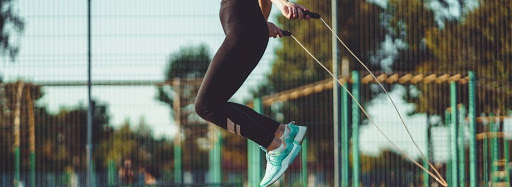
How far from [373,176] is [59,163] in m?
3.30

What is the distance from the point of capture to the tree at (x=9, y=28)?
916cm

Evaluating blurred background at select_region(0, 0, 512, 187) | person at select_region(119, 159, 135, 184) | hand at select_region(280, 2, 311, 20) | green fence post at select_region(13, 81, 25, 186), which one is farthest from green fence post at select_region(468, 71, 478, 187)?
hand at select_region(280, 2, 311, 20)

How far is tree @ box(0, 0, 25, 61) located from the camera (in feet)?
30.0

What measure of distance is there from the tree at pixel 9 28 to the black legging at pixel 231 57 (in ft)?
18.2

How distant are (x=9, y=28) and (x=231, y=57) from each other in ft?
20.1

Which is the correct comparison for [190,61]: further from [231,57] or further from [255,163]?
[231,57]

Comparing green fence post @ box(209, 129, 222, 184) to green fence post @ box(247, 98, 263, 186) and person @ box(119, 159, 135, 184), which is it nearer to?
green fence post @ box(247, 98, 263, 186)

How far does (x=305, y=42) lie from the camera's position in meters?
11.7

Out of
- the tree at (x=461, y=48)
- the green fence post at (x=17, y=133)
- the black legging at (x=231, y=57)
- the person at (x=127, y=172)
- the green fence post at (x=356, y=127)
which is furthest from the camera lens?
the person at (x=127, y=172)

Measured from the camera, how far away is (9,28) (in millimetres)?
9438

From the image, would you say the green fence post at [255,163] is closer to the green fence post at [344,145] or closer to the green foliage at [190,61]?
the green foliage at [190,61]

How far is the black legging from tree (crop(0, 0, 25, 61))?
5.56 m

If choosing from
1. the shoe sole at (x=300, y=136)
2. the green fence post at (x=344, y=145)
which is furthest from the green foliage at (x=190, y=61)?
the shoe sole at (x=300, y=136)

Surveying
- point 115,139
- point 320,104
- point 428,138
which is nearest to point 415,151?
point 428,138
